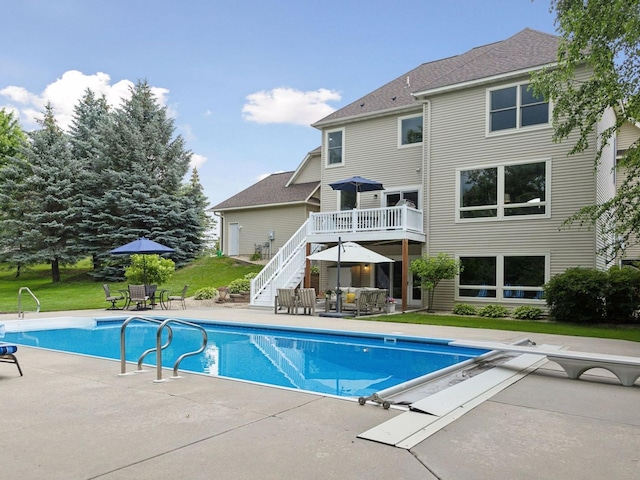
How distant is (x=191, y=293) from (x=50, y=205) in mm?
12338

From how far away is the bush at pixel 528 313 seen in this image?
14406 mm

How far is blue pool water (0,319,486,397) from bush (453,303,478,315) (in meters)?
5.69

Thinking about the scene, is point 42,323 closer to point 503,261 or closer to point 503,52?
point 503,261

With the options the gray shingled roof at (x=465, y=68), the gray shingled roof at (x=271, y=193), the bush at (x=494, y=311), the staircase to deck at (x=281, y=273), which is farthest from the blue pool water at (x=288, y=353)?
the gray shingled roof at (x=271, y=193)

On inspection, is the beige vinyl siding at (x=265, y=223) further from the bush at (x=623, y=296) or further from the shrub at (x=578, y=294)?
the bush at (x=623, y=296)

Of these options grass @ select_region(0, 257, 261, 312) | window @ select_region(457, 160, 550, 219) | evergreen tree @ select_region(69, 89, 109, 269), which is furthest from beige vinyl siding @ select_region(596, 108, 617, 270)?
evergreen tree @ select_region(69, 89, 109, 269)

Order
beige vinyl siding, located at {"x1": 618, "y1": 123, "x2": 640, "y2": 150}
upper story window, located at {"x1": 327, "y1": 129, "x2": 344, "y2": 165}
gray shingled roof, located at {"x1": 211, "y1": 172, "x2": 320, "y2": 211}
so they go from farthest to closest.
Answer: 1. gray shingled roof, located at {"x1": 211, "y1": 172, "x2": 320, "y2": 211}
2. beige vinyl siding, located at {"x1": 618, "y1": 123, "x2": 640, "y2": 150}
3. upper story window, located at {"x1": 327, "y1": 129, "x2": 344, "y2": 165}

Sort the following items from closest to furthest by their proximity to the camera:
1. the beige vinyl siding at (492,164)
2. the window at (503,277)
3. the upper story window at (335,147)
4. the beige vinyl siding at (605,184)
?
the beige vinyl siding at (492,164) → the beige vinyl siding at (605,184) → the window at (503,277) → the upper story window at (335,147)

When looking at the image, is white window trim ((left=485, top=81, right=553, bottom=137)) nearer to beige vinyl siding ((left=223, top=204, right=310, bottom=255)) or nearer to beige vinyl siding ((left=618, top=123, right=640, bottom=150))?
beige vinyl siding ((left=618, top=123, right=640, bottom=150))

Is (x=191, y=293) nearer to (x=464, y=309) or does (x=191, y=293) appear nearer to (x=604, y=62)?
(x=464, y=309)

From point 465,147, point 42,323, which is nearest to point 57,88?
point 42,323

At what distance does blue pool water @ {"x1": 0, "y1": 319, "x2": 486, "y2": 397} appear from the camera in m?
7.42

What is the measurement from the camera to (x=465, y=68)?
56.9ft

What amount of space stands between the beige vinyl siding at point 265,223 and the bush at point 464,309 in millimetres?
10410
